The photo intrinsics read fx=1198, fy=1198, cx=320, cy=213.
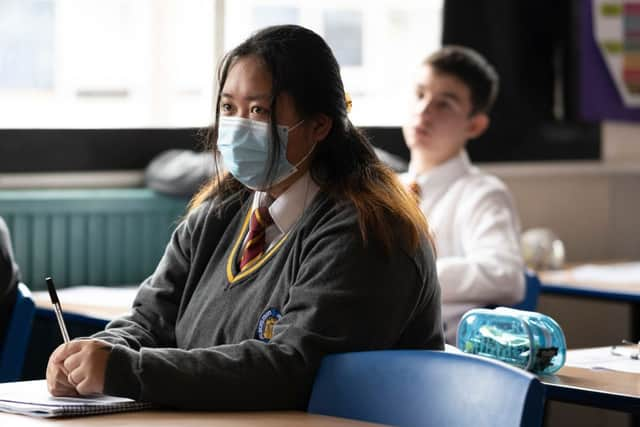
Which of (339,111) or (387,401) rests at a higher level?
(339,111)

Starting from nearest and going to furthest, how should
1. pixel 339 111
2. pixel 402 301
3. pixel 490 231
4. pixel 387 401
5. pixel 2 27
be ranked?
pixel 387 401, pixel 402 301, pixel 339 111, pixel 490 231, pixel 2 27

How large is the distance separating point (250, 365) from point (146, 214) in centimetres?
212

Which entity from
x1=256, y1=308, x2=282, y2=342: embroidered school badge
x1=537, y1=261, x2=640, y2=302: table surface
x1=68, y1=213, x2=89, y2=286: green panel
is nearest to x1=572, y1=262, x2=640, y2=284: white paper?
x1=537, y1=261, x2=640, y2=302: table surface

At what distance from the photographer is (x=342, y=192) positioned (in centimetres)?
204

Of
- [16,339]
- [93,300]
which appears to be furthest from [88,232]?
[16,339]

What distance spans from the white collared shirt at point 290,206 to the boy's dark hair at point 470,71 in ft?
5.67

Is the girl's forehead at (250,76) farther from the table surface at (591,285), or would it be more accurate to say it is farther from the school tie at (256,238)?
the table surface at (591,285)

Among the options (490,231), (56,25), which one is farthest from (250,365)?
(56,25)

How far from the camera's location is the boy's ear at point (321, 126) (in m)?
2.11

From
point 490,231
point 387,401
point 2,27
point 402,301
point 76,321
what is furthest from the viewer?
point 2,27

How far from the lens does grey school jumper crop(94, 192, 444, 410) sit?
5.96 feet

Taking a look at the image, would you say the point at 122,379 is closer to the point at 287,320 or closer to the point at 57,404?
the point at 57,404

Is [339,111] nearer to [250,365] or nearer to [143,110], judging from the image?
[250,365]

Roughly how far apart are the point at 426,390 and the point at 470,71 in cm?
220
